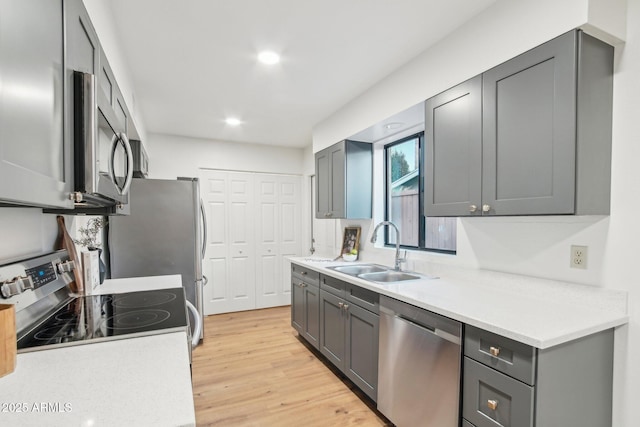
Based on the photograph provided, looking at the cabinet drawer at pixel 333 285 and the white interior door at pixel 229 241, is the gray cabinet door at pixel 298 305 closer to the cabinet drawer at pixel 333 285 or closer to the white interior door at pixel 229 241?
the cabinet drawer at pixel 333 285

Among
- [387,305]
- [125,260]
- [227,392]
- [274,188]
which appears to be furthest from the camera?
[274,188]

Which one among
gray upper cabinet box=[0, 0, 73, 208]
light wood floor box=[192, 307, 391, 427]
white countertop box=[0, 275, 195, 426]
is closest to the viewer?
gray upper cabinet box=[0, 0, 73, 208]

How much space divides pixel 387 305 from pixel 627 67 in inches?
63.9

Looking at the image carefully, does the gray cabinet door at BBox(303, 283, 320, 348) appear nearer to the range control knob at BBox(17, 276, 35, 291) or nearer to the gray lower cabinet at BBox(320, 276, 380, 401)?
the gray lower cabinet at BBox(320, 276, 380, 401)

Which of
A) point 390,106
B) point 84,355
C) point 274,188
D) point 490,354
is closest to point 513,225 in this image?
point 490,354

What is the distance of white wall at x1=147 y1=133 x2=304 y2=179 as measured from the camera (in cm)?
401

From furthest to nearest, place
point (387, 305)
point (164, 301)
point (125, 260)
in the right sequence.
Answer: point (125, 260) < point (387, 305) < point (164, 301)

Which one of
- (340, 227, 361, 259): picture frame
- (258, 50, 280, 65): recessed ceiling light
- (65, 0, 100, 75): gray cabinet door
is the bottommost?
(340, 227, 361, 259): picture frame

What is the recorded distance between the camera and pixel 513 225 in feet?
5.93

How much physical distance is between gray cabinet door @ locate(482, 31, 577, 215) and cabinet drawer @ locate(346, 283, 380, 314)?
0.88 m

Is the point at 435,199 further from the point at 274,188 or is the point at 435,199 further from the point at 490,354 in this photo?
the point at 274,188

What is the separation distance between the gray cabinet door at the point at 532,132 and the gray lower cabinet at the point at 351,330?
1.01 meters

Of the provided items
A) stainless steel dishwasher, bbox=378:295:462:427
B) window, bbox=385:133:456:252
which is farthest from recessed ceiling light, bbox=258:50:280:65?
stainless steel dishwasher, bbox=378:295:462:427

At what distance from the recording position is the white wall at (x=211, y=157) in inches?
158
